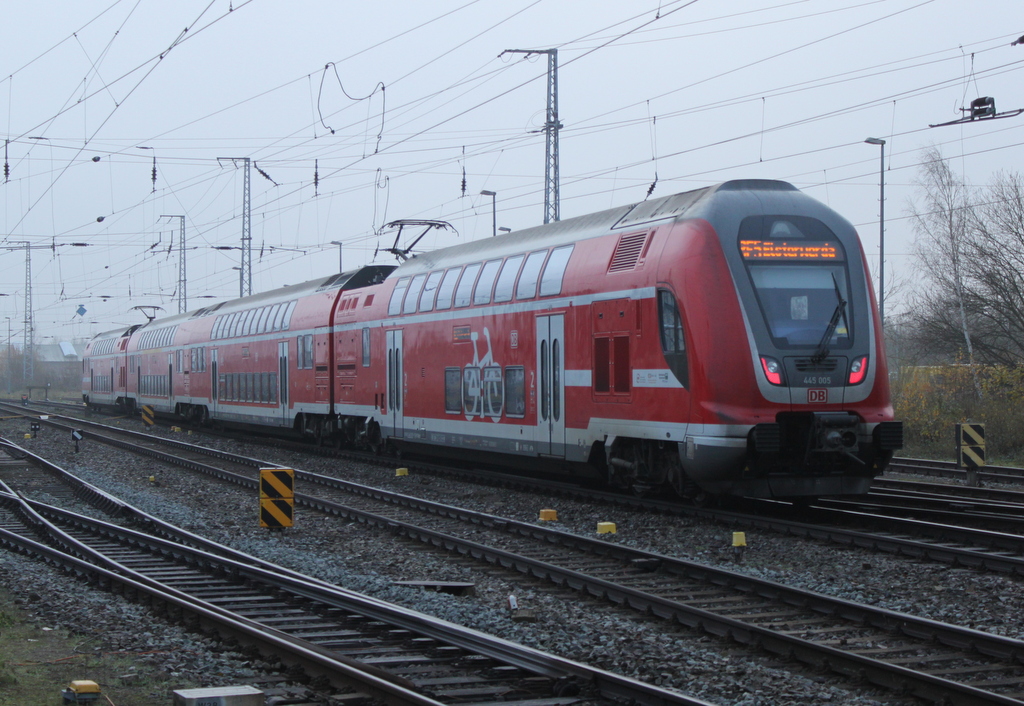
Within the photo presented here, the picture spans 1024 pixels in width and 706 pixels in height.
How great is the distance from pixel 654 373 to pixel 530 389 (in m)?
3.35

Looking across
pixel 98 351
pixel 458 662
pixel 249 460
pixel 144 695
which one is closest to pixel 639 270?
pixel 458 662

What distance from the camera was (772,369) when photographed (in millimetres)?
11633

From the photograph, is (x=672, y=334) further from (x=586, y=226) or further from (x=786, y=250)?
(x=586, y=226)

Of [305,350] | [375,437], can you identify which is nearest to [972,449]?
[375,437]

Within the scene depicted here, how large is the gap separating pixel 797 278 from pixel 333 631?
23.1 feet

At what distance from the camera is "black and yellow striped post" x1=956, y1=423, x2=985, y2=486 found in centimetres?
1648

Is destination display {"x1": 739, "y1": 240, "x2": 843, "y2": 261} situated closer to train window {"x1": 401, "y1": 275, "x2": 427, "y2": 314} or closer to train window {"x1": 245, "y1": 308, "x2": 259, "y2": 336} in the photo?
train window {"x1": 401, "y1": 275, "x2": 427, "y2": 314}

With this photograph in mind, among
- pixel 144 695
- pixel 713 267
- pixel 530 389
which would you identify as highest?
pixel 713 267

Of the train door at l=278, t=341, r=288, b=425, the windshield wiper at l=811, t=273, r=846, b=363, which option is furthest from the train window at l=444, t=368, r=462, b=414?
the train door at l=278, t=341, r=288, b=425

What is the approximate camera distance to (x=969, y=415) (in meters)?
23.8

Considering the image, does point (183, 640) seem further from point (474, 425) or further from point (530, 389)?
point (474, 425)

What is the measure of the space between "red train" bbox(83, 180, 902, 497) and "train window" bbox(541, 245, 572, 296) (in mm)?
34


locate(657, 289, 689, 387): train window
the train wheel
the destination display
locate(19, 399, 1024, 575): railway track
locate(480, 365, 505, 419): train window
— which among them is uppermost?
the destination display

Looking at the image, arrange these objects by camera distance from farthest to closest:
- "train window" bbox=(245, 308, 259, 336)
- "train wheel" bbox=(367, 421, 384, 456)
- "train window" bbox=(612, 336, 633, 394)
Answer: "train window" bbox=(245, 308, 259, 336) → "train wheel" bbox=(367, 421, 384, 456) → "train window" bbox=(612, 336, 633, 394)
